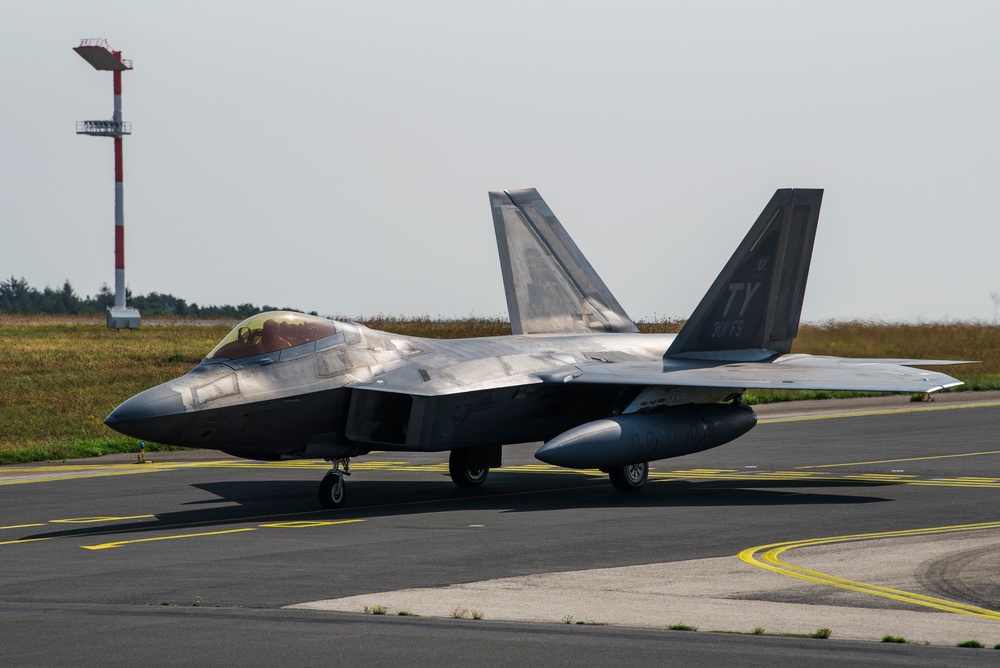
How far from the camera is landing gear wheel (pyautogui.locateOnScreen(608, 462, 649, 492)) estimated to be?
20.3m

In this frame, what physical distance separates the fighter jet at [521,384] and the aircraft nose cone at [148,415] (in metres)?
0.02

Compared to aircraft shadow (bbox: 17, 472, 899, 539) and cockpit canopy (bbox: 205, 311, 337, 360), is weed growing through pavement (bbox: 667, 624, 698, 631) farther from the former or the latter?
cockpit canopy (bbox: 205, 311, 337, 360)

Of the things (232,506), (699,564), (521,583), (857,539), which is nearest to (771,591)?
(699,564)

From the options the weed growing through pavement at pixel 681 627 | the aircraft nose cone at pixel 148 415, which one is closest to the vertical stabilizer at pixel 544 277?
the aircraft nose cone at pixel 148 415

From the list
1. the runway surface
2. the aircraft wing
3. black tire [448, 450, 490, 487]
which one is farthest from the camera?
black tire [448, 450, 490, 487]

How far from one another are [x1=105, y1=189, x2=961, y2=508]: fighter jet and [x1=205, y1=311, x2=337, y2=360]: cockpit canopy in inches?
0.8

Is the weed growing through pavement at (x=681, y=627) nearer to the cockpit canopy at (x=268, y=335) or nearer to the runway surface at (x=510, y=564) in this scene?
the runway surface at (x=510, y=564)

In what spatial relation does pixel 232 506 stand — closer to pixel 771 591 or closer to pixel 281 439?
pixel 281 439

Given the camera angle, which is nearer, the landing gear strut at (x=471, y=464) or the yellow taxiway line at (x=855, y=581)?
the yellow taxiway line at (x=855, y=581)

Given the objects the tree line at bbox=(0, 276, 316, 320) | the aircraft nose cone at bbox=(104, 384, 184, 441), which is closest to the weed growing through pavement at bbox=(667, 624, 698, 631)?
the aircraft nose cone at bbox=(104, 384, 184, 441)

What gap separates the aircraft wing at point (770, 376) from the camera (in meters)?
19.1

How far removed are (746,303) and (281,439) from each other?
30.1ft

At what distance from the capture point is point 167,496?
20656mm

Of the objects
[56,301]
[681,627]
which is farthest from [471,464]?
[56,301]
